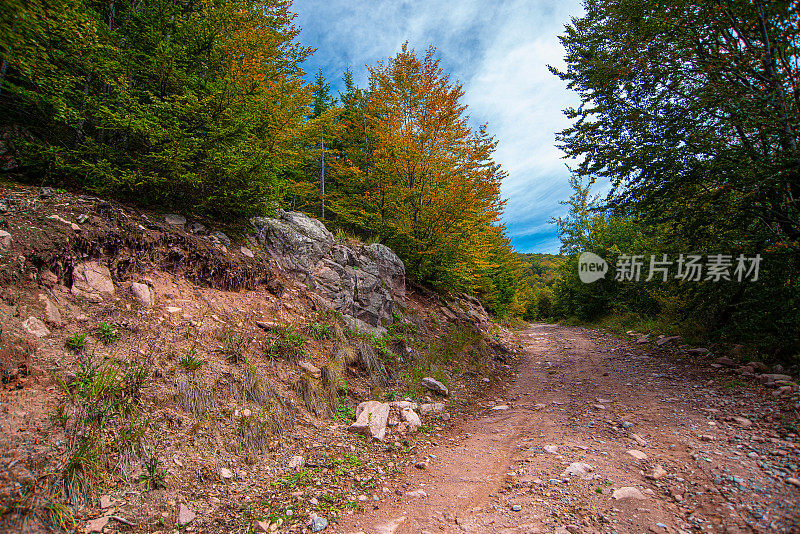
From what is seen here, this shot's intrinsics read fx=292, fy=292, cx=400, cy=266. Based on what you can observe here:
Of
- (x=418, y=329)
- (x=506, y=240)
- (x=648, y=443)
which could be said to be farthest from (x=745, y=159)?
(x=506, y=240)

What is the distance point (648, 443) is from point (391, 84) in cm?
1245

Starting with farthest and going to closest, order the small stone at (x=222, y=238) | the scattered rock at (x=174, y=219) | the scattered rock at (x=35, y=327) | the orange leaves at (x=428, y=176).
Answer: the orange leaves at (x=428, y=176)
the small stone at (x=222, y=238)
the scattered rock at (x=174, y=219)
the scattered rock at (x=35, y=327)

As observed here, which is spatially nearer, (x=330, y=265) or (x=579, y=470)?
(x=579, y=470)

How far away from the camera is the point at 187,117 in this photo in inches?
230

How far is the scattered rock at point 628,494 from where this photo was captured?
3028mm

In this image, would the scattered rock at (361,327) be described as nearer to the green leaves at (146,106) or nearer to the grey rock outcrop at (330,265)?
the grey rock outcrop at (330,265)

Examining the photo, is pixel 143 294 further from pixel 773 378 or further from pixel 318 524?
pixel 773 378

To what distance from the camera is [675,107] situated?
24.6 ft

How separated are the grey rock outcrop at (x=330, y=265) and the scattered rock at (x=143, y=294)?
9.33 feet

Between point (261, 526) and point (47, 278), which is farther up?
point (47, 278)

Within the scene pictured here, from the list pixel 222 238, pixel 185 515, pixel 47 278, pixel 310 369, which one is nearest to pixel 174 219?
pixel 222 238

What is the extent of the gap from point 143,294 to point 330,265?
4.34 m

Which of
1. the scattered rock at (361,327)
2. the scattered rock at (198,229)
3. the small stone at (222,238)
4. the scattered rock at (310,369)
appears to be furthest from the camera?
the scattered rock at (361,327)

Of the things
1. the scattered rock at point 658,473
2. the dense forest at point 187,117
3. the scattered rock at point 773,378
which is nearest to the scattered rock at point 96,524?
the dense forest at point 187,117
